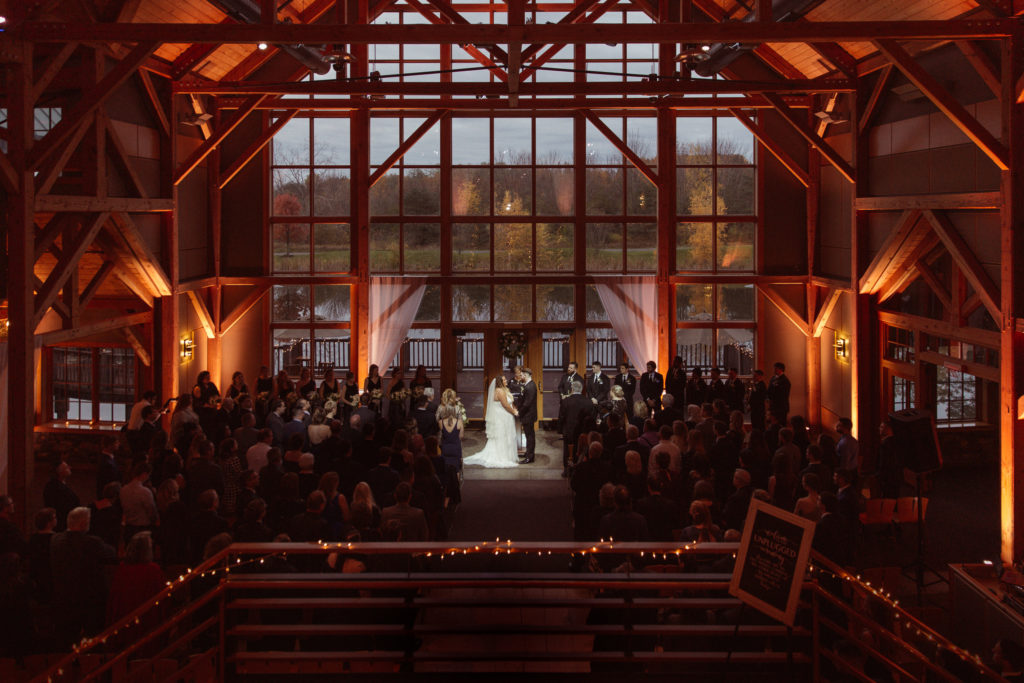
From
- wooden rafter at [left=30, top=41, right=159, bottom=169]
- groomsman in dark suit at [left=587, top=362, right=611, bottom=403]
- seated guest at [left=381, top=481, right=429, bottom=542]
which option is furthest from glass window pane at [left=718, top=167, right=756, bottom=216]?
seated guest at [left=381, top=481, right=429, bottom=542]

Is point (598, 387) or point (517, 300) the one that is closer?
point (598, 387)

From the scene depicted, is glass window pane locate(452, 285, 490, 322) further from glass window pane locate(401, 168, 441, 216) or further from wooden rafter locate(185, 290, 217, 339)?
wooden rafter locate(185, 290, 217, 339)

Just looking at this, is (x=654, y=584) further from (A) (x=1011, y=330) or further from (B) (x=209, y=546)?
(A) (x=1011, y=330)

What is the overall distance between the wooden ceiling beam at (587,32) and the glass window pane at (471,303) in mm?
7197

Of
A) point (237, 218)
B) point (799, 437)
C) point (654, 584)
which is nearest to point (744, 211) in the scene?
point (799, 437)

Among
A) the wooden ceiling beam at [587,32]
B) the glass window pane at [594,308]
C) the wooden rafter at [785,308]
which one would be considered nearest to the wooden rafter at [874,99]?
the wooden rafter at [785,308]

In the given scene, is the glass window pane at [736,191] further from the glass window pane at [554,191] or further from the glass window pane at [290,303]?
the glass window pane at [290,303]

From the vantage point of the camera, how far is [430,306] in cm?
1564

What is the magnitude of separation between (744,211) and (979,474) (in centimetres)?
523

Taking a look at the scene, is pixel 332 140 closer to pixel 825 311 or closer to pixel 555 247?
pixel 555 247

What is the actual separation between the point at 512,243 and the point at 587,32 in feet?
23.7

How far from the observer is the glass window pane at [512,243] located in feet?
51.3

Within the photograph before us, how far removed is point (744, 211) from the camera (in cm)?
1550

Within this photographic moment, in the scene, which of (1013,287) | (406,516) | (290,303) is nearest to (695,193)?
(290,303)
